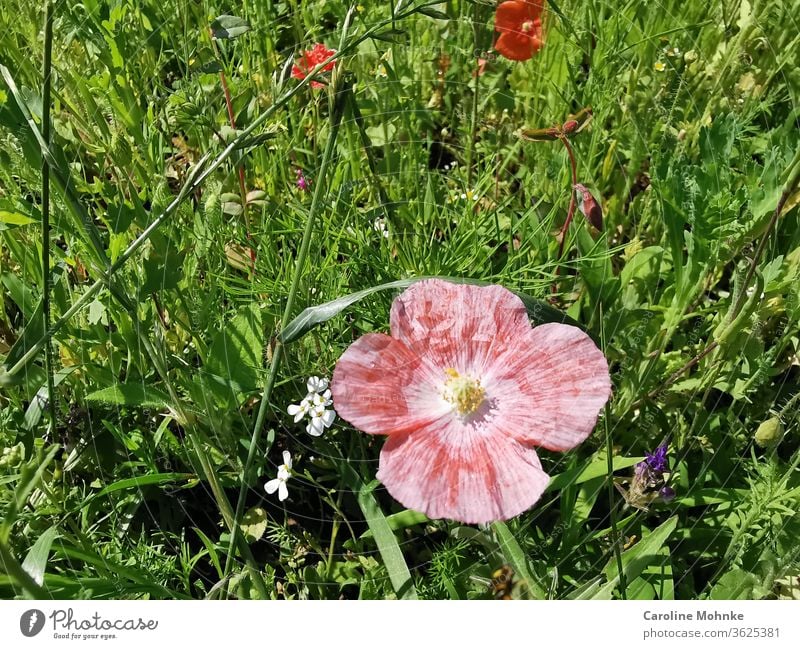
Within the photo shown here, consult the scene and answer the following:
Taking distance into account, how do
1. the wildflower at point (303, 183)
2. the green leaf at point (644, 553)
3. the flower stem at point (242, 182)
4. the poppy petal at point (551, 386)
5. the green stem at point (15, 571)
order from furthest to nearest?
the wildflower at point (303, 183), the flower stem at point (242, 182), the green leaf at point (644, 553), the poppy petal at point (551, 386), the green stem at point (15, 571)

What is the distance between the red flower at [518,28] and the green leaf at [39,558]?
2.49 ft

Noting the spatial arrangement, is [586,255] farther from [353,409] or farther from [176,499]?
[176,499]

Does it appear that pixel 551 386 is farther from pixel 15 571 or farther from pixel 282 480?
pixel 15 571

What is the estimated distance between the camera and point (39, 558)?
659 millimetres

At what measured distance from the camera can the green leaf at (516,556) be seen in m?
0.73

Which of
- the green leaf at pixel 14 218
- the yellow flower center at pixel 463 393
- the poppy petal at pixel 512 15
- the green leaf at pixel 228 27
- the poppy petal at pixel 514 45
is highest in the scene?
the green leaf at pixel 228 27

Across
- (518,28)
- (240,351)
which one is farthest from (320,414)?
(518,28)

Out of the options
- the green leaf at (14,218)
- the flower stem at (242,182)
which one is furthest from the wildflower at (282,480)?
the green leaf at (14,218)

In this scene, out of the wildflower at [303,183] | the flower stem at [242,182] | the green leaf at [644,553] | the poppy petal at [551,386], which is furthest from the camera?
the wildflower at [303,183]

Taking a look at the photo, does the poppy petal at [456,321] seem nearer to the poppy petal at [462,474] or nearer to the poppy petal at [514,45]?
the poppy petal at [462,474]

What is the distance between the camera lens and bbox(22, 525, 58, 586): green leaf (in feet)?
2.16

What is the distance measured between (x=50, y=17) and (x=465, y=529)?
0.59m
